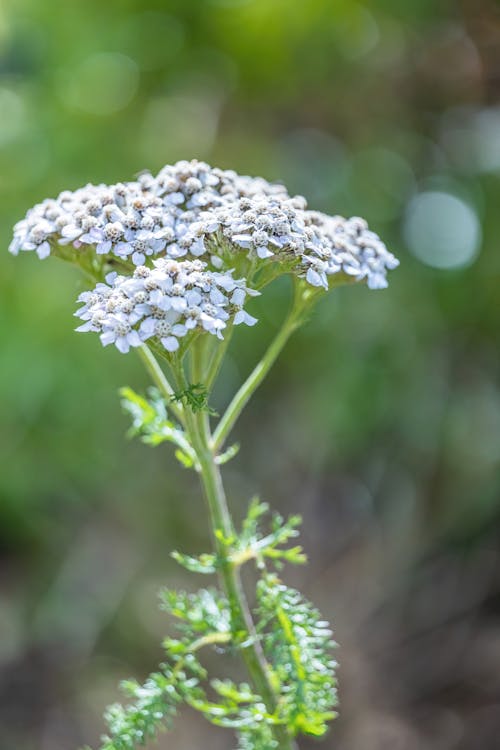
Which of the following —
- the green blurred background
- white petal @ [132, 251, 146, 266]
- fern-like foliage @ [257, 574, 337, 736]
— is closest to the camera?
white petal @ [132, 251, 146, 266]

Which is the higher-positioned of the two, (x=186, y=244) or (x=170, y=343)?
(x=186, y=244)

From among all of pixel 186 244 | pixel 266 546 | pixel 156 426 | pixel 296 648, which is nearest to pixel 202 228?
pixel 186 244

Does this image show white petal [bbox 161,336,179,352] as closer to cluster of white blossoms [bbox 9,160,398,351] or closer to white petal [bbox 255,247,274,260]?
cluster of white blossoms [bbox 9,160,398,351]

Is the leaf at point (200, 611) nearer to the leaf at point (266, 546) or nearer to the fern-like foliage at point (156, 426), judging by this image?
the leaf at point (266, 546)

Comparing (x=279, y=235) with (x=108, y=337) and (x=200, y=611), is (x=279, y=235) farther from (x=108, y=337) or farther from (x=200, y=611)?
(x=200, y=611)

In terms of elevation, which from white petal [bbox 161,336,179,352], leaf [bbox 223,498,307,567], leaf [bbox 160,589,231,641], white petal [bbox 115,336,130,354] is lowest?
leaf [bbox 160,589,231,641]

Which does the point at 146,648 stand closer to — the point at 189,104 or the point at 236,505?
the point at 236,505

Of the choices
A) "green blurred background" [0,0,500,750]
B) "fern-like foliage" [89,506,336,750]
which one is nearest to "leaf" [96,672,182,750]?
"fern-like foliage" [89,506,336,750]
